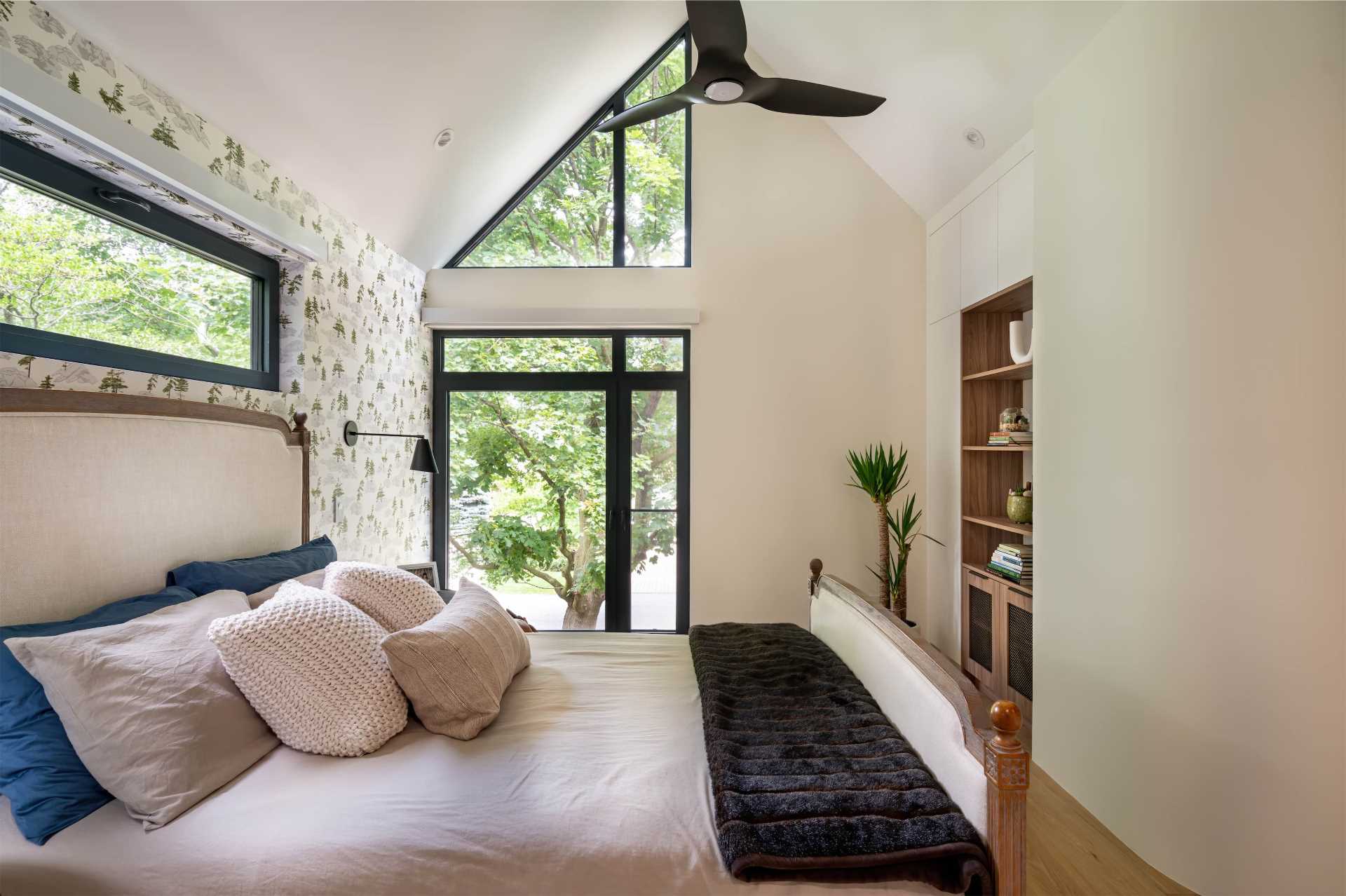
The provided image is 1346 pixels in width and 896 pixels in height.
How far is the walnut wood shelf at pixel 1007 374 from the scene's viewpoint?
297 centimetres

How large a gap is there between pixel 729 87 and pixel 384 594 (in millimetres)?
1967

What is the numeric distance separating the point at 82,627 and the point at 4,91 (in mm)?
1220

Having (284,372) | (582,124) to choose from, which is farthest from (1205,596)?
(582,124)

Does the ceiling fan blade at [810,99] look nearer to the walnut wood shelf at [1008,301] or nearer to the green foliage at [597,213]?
the walnut wood shelf at [1008,301]

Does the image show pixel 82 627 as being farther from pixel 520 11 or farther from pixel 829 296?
pixel 829 296

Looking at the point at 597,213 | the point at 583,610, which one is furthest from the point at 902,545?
the point at 597,213

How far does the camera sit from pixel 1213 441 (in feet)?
5.92

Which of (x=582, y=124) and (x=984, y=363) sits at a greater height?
(x=582, y=124)

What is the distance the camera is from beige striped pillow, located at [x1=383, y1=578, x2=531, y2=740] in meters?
1.61

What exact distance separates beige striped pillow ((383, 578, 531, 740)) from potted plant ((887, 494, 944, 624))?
252 centimetres

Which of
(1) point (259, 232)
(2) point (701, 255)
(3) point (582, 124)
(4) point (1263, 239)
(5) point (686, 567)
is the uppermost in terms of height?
(3) point (582, 124)

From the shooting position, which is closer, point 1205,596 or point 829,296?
point 1205,596

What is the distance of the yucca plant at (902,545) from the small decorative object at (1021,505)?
695mm

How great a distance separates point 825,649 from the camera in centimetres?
234
